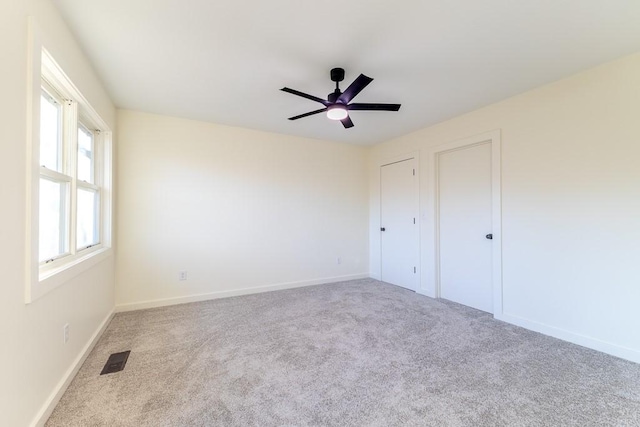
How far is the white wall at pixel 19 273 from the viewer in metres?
1.27

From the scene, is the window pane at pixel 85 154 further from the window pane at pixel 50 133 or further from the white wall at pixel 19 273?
the white wall at pixel 19 273

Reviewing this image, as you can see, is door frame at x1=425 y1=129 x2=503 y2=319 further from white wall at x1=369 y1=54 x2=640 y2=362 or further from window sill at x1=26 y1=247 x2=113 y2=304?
window sill at x1=26 y1=247 x2=113 y2=304

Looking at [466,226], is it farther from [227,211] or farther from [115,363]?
[115,363]

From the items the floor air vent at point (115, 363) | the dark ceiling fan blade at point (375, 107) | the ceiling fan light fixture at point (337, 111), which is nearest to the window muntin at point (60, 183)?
the floor air vent at point (115, 363)

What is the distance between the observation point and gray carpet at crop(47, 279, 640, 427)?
5.51 ft

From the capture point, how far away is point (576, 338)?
102 inches

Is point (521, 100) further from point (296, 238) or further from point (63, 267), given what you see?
point (63, 267)

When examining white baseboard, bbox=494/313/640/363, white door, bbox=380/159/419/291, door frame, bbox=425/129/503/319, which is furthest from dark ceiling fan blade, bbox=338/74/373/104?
white baseboard, bbox=494/313/640/363

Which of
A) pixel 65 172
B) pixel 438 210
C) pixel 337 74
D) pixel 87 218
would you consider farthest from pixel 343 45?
pixel 87 218

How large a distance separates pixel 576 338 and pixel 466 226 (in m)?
1.55

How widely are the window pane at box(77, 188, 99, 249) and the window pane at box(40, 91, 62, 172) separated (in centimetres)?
50

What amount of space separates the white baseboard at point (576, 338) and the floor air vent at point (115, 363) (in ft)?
12.3

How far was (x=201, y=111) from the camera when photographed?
3.52 metres

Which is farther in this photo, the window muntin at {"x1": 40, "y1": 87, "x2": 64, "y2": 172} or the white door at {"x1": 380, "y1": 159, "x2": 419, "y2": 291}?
the white door at {"x1": 380, "y1": 159, "x2": 419, "y2": 291}
